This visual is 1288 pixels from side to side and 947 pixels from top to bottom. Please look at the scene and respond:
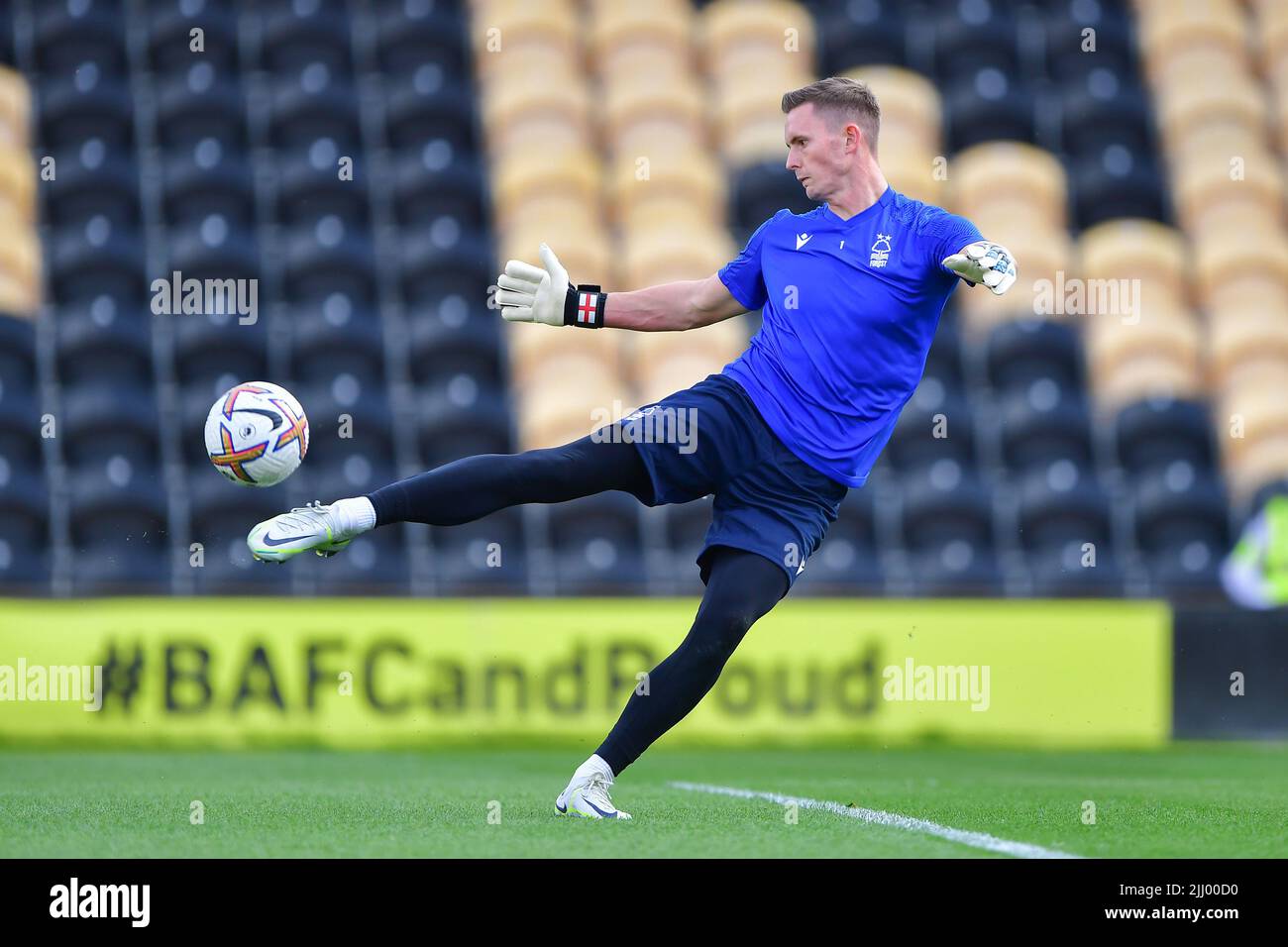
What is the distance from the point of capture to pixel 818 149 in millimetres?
5531

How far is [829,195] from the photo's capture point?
18.4 ft

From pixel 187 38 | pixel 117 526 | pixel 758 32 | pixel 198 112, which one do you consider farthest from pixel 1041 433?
pixel 187 38

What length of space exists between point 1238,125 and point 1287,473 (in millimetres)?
4047

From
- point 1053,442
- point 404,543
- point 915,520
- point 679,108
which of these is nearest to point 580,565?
point 404,543

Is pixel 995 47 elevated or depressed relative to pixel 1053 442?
elevated

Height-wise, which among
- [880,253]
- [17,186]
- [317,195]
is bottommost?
[880,253]

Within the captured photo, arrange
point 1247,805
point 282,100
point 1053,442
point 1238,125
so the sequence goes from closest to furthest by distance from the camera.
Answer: point 1247,805, point 1053,442, point 282,100, point 1238,125

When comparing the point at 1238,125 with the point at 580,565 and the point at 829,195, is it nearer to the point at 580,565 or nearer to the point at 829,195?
the point at 580,565

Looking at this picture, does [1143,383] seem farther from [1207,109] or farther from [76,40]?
[76,40]

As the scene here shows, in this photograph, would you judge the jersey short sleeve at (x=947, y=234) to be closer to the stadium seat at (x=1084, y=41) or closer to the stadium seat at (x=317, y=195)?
the stadium seat at (x=317, y=195)

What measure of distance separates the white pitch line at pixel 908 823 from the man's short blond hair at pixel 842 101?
2077mm

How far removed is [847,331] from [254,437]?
5.99 feet

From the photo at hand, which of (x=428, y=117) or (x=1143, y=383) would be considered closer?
(x=1143, y=383)

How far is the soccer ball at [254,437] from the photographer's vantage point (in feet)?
18.0
